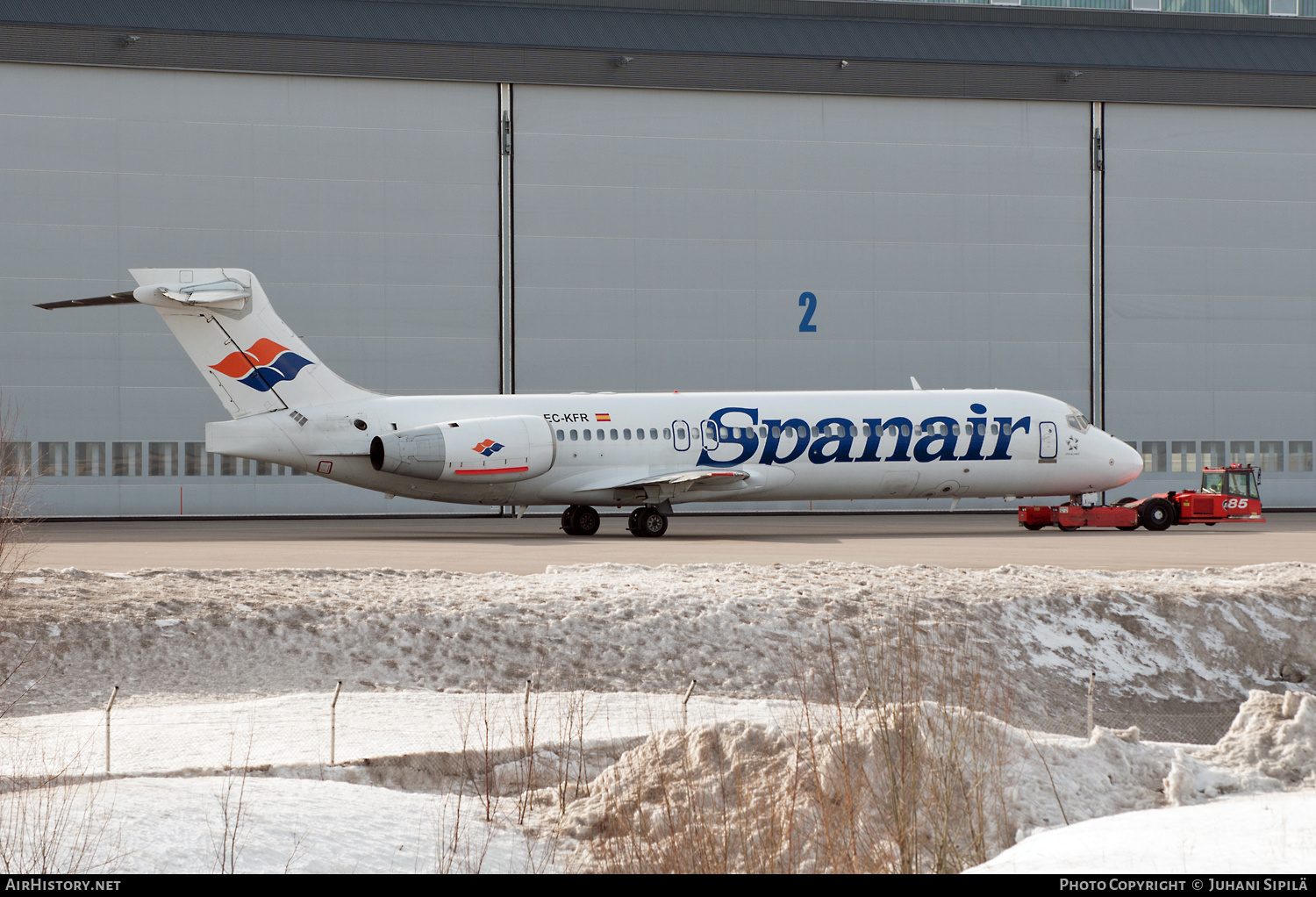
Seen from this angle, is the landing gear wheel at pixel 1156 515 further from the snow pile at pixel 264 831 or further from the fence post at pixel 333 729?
the snow pile at pixel 264 831

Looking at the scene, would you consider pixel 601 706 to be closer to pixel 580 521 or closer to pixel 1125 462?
pixel 580 521

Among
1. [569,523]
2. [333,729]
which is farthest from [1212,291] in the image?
[333,729]

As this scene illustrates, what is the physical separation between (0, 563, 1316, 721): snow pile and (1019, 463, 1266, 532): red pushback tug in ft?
51.0

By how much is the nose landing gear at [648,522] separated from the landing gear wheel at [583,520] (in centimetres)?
120

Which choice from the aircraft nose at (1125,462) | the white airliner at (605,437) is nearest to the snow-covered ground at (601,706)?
the white airliner at (605,437)

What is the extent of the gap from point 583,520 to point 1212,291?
25469 millimetres

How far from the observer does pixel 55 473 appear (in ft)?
127

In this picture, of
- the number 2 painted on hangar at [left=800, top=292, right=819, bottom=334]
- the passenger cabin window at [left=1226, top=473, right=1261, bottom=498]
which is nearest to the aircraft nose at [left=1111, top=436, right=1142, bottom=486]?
the passenger cabin window at [left=1226, top=473, right=1261, bottom=498]

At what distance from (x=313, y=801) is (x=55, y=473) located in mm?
34168

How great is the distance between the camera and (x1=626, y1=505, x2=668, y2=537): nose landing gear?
31219mm

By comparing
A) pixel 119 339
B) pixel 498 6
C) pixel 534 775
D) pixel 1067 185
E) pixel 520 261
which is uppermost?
pixel 498 6

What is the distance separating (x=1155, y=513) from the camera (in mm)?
34344
